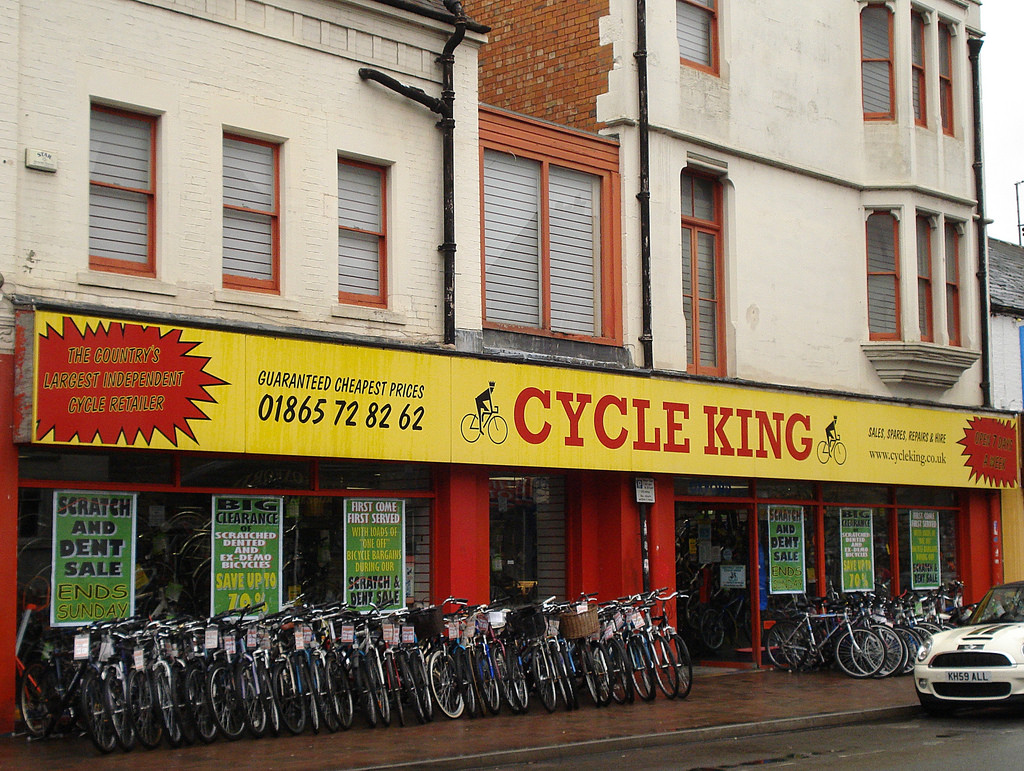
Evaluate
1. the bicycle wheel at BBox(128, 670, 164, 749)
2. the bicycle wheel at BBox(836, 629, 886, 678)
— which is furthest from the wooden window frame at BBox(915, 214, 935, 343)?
the bicycle wheel at BBox(128, 670, 164, 749)

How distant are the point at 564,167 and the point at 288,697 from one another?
27.9ft

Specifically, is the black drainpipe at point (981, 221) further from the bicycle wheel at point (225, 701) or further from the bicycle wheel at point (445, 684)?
the bicycle wheel at point (225, 701)

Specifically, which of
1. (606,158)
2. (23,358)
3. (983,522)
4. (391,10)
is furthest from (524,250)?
(983,522)

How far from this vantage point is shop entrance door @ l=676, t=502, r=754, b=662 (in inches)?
798

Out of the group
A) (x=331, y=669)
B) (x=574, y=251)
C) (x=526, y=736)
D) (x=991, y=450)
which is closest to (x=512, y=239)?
(x=574, y=251)

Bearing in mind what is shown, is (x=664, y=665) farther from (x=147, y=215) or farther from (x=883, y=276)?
(x=883, y=276)

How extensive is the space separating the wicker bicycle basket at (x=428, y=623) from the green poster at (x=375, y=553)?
3.66ft

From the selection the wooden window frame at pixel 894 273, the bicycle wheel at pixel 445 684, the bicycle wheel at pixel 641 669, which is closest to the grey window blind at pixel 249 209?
the bicycle wheel at pixel 445 684

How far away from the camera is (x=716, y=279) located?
806 inches

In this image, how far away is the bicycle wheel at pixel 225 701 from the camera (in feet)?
41.0

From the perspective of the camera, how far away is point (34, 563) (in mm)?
12852

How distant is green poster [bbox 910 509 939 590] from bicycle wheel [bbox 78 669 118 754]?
51.4ft

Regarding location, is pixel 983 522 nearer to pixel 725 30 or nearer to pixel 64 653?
pixel 725 30

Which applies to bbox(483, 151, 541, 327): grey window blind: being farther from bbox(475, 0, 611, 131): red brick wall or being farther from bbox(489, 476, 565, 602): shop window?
bbox(489, 476, 565, 602): shop window
